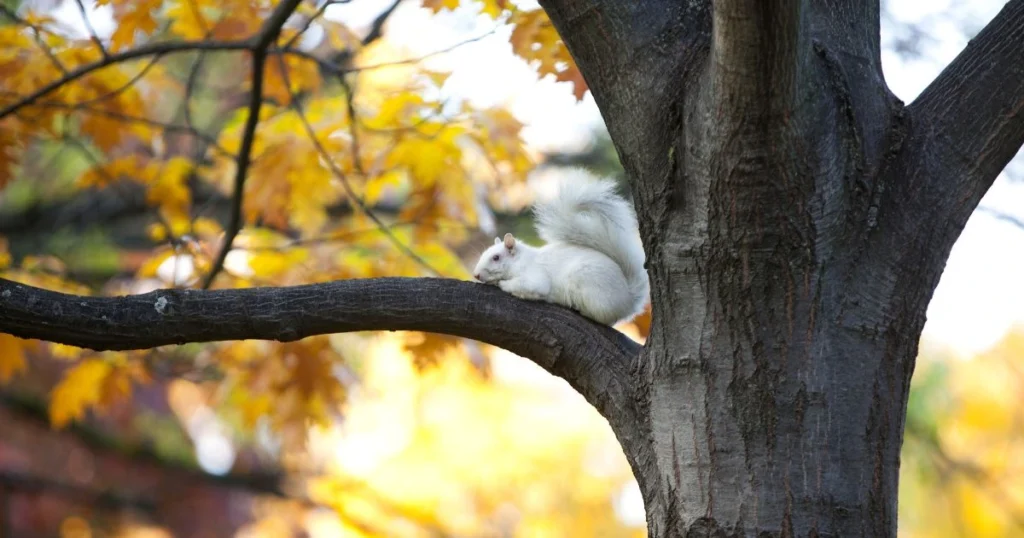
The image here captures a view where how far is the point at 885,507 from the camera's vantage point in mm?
1676

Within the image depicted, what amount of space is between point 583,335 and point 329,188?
200 cm

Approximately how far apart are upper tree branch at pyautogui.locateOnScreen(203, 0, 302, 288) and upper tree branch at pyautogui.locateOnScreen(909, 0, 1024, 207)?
176 centimetres

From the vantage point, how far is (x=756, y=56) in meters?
1.54

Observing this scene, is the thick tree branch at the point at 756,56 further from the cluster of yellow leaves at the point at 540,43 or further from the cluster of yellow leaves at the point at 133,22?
the cluster of yellow leaves at the point at 133,22

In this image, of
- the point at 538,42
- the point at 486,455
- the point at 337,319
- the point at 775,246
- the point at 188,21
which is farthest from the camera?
the point at 486,455

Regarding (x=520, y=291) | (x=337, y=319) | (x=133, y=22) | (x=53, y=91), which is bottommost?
(x=337, y=319)

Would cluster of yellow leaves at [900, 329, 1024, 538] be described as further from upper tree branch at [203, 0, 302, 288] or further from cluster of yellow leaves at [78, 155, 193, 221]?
cluster of yellow leaves at [78, 155, 193, 221]

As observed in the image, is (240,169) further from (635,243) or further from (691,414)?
(691,414)

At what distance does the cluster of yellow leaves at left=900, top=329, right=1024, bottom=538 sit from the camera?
4.44 meters

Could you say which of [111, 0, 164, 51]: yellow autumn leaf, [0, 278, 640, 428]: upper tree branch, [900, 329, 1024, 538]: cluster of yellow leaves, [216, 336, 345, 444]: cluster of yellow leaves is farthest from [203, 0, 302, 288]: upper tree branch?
[900, 329, 1024, 538]: cluster of yellow leaves

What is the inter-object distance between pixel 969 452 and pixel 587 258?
365 centimetres

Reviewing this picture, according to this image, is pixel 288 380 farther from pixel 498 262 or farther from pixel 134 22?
pixel 134 22

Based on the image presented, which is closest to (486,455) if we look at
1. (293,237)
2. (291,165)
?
(293,237)

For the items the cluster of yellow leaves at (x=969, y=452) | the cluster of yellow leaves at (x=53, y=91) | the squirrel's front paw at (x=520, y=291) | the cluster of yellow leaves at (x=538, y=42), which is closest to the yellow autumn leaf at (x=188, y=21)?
the cluster of yellow leaves at (x=53, y=91)
